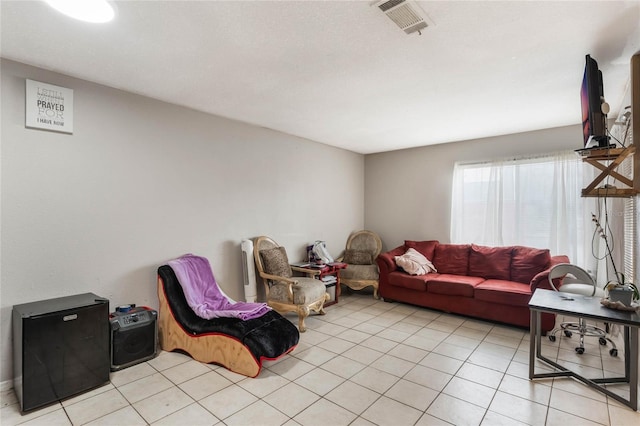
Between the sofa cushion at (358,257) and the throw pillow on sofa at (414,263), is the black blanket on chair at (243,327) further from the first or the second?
the sofa cushion at (358,257)

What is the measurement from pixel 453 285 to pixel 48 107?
15.6ft

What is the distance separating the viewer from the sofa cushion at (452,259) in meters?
4.75

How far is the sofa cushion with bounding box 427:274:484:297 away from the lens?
4105 millimetres

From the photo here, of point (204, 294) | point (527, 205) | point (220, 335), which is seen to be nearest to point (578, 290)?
point (527, 205)

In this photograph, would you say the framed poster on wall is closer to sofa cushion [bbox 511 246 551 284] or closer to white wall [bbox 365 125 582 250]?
white wall [bbox 365 125 582 250]

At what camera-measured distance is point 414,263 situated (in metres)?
4.74

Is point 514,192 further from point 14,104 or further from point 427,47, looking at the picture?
point 14,104

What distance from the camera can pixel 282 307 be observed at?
3900mm

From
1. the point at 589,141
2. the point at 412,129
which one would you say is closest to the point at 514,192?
the point at 412,129

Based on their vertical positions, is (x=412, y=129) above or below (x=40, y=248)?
above

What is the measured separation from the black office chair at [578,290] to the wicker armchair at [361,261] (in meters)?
2.42

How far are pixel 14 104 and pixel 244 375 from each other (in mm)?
2865

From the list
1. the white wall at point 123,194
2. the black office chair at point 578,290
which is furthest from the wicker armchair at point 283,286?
the black office chair at point 578,290

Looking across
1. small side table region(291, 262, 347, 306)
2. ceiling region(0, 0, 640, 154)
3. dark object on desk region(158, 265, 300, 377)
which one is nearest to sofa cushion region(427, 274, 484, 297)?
small side table region(291, 262, 347, 306)
